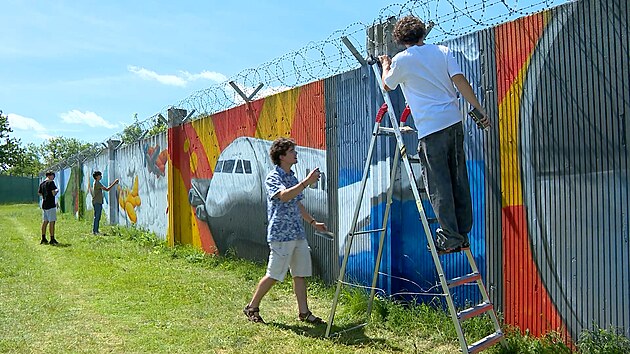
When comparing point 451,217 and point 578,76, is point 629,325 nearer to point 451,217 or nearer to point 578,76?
point 451,217

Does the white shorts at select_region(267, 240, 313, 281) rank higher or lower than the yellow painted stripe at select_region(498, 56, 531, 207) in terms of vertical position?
lower

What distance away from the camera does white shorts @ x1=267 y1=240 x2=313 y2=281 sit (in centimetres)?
511

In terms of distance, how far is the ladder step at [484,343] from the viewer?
3621mm

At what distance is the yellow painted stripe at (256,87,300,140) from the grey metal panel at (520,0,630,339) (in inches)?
132

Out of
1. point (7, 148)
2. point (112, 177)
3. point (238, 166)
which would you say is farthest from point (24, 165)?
point (238, 166)

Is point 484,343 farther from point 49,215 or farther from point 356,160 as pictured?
point 49,215

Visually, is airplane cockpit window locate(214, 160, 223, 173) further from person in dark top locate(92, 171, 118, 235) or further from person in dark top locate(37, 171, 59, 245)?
person in dark top locate(92, 171, 118, 235)

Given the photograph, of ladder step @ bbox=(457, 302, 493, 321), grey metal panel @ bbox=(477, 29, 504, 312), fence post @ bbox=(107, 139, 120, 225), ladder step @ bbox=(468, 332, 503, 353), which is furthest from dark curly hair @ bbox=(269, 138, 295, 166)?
fence post @ bbox=(107, 139, 120, 225)

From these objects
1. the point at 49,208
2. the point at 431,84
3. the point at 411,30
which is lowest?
the point at 49,208

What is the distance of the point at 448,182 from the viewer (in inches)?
148

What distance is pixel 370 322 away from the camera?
500cm

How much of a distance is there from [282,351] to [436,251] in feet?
4.73

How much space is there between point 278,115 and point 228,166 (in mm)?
1658

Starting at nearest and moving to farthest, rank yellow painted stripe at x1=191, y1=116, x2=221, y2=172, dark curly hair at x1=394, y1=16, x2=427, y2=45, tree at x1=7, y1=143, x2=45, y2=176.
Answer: dark curly hair at x1=394, y1=16, x2=427, y2=45, yellow painted stripe at x1=191, y1=116, x2=221, y2=172, tree at x1=7, y1=143, x2=45, y2=176
